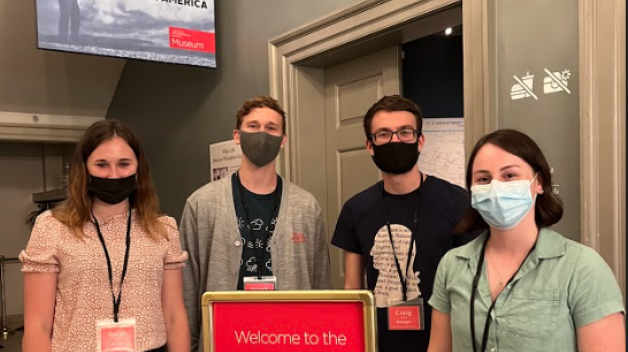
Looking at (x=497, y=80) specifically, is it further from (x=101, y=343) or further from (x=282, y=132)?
(x=101, y=343)

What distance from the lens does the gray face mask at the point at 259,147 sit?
7.05ft

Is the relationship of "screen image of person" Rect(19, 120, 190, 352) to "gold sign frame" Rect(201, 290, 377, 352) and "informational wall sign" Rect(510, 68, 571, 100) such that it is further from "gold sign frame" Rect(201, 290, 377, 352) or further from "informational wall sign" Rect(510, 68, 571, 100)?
"informational wall sign" Rect(510, 68, 571, 100)

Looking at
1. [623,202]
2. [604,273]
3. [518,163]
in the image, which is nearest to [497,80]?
[623,202]

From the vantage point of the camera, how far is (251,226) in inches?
84.5

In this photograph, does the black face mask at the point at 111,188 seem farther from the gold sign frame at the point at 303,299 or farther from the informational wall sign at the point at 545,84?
the informational wall sign at the point at 545,84

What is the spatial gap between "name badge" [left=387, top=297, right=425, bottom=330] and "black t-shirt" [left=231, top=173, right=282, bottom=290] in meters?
0.54

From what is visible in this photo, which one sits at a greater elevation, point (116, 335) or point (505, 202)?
point (505, 202)

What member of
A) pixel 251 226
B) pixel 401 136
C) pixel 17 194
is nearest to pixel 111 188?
pixel 251 226

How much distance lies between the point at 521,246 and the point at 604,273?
0.19m

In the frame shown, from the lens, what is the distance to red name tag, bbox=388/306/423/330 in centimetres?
180

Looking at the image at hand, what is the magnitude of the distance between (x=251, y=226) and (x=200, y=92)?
238 cm

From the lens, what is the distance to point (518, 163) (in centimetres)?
138

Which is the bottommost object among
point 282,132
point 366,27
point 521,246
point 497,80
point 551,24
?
point 521,246

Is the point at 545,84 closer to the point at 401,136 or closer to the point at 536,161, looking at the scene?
the point at 401,136
